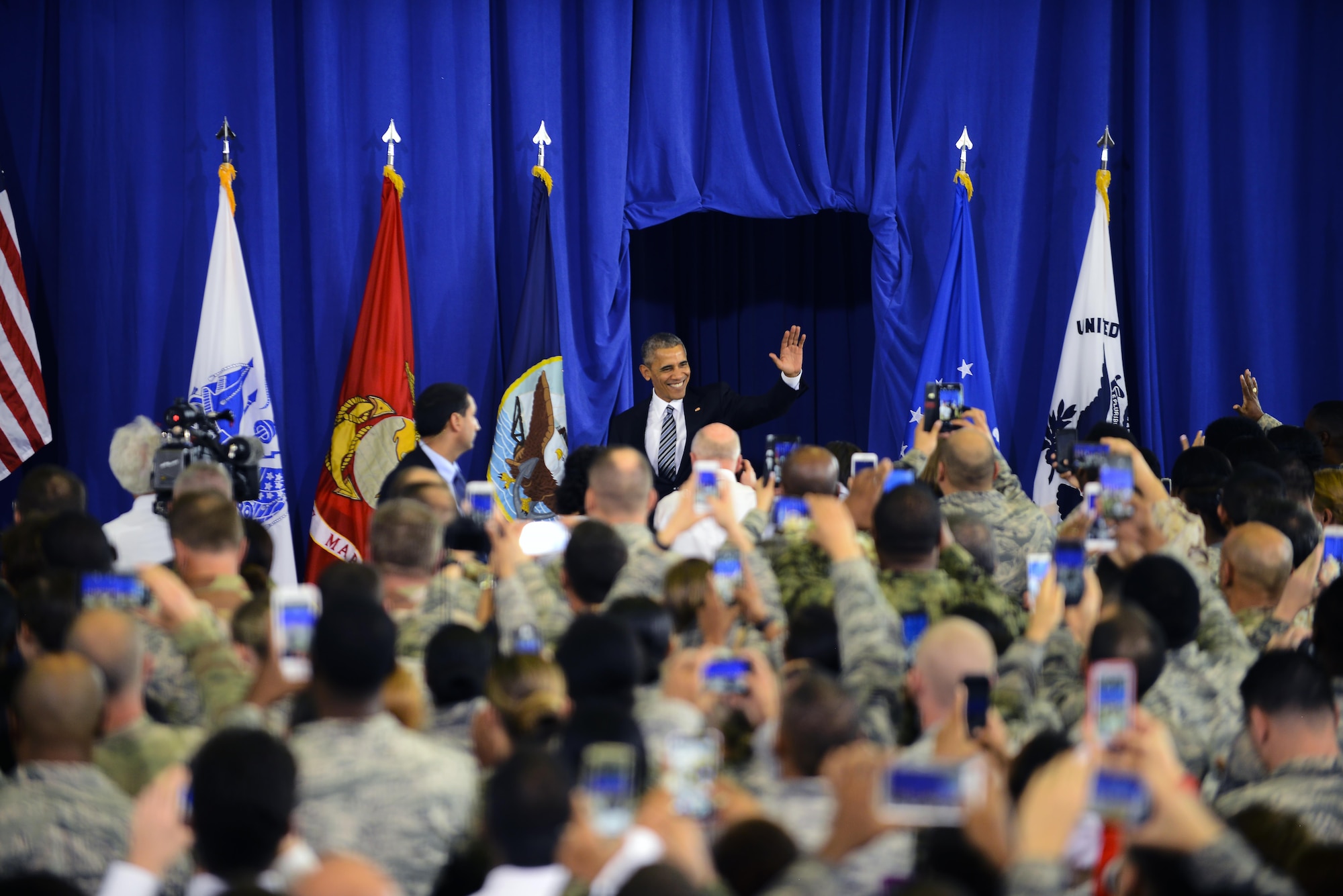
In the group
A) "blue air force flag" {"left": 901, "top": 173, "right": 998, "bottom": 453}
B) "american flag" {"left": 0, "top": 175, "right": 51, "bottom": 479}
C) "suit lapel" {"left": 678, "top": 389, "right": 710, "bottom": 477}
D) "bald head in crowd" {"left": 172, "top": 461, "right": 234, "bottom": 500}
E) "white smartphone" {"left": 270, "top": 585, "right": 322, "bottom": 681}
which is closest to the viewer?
"white smartphone" {"left": 270, "top": 585, "right": 322, "bottom": 681}

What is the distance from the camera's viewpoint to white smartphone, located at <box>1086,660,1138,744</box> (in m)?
2.01

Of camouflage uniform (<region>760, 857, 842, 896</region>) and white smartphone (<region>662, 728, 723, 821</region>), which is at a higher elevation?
white smartphone (<region>662, 728, 723, 821</region>)

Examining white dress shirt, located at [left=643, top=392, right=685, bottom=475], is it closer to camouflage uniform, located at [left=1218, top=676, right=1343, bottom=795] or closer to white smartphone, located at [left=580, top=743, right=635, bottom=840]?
camouflage uniform, located at [left=1218, top=676, right=1343, bottom=795]

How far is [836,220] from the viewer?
835cm

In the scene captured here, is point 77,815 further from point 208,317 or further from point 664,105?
point 664,105

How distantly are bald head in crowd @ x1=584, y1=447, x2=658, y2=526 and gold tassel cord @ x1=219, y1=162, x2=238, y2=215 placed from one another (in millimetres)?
3561

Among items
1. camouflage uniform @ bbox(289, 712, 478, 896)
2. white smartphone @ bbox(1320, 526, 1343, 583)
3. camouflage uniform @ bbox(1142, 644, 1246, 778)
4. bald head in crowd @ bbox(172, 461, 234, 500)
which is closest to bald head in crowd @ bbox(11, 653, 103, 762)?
camouflage uniform @ bbox(289, 712, 478, 896)

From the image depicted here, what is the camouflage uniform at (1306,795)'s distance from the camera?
2512mm

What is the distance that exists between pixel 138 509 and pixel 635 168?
3386 mm

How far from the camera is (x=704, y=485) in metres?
3.94

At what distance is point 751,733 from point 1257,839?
3.01 feet

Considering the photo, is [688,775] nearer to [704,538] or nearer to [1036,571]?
[1036,571]

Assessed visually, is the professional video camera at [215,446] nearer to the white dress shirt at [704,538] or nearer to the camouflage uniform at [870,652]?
the white dress shirt at [704,538]

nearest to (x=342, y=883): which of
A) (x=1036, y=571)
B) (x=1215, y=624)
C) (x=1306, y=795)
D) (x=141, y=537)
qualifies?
(x=1306, y=795)
